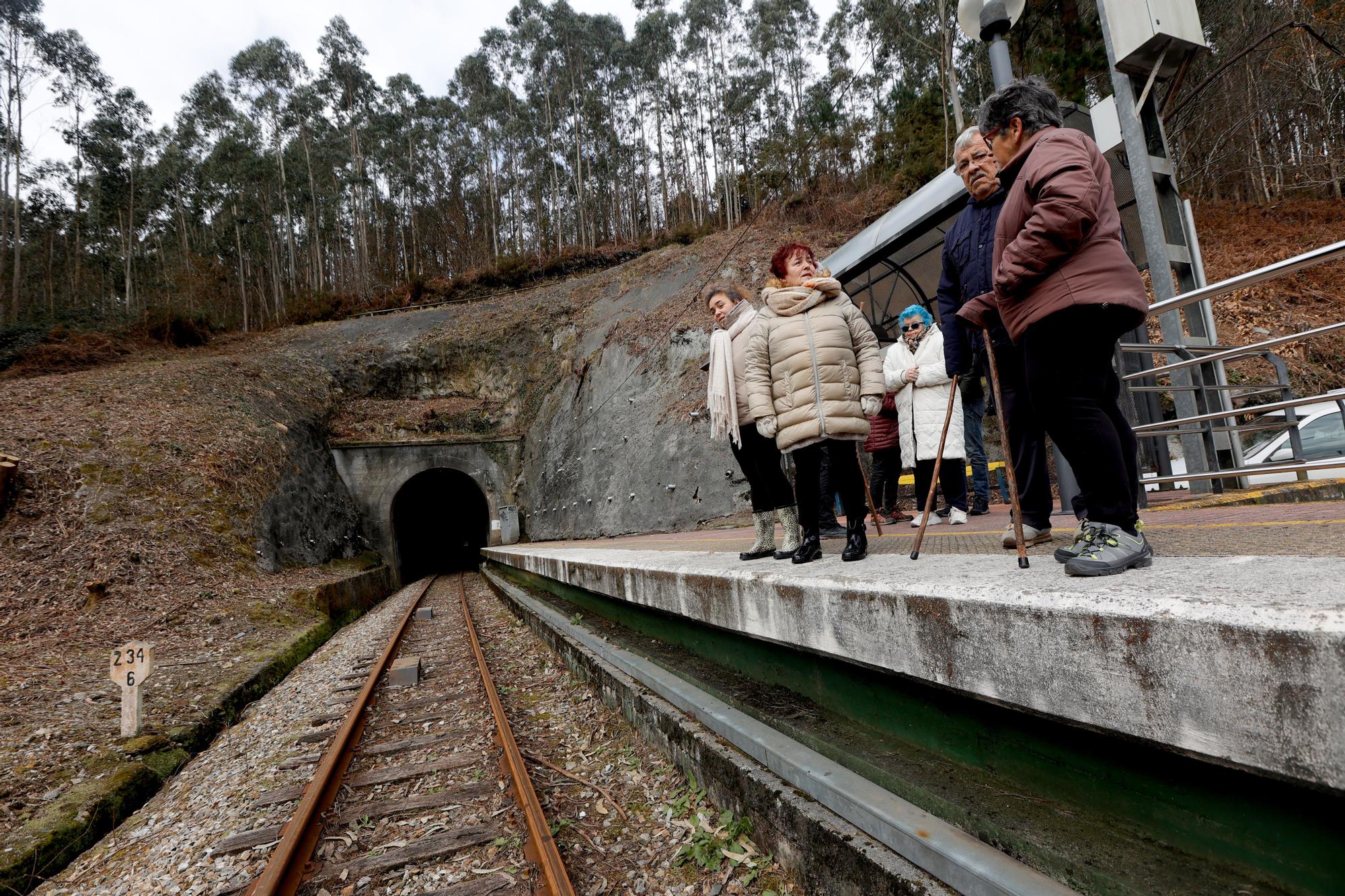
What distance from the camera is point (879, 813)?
5.97 feet

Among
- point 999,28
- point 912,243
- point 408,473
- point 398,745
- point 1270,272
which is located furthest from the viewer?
point 408,473

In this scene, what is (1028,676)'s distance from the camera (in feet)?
4.97

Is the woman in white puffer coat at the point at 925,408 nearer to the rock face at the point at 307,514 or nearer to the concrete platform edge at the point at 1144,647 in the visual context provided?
the concrete platform edge at the point at 1144,647

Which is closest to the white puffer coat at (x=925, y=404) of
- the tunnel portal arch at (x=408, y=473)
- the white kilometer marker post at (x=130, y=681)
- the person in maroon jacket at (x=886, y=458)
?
the person in maroon jacket at (x=886, y=458)

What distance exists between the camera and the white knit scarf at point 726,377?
4273 millimetres

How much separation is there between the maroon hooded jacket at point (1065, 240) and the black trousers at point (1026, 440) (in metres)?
0.76

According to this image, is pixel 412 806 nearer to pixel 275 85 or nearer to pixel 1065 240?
pixel 1065 240

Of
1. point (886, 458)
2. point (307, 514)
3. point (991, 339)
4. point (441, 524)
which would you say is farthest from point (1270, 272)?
point (441, 524)

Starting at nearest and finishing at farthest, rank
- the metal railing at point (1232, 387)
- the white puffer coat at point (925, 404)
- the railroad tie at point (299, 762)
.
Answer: the metal railing at point (1232, 387) → the railroad tie at point (299, 762) → the white puffer coat at point (925, 404)

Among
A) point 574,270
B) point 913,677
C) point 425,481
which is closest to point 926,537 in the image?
point 913,677

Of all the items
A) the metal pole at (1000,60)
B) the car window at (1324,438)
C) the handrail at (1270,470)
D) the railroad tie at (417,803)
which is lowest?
the railroad tie at (417,803)

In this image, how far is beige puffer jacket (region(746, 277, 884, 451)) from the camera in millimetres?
3291

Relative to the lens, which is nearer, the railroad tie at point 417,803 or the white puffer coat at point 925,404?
the railroad tie at point 417,803

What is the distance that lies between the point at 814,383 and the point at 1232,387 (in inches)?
170
